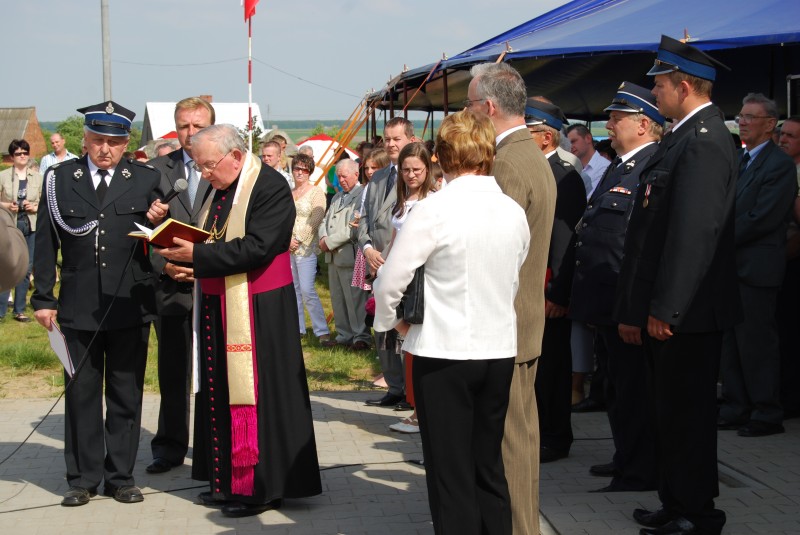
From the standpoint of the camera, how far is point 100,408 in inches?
211

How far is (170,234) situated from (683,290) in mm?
2498

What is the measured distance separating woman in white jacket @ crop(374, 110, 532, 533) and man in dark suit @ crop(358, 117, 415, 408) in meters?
2.92

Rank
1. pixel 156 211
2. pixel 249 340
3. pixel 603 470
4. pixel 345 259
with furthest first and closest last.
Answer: pixel 345 259
pixel 603 470
pixel 156 211
pixel 249 340

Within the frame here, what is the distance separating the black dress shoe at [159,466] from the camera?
5867 millimetres

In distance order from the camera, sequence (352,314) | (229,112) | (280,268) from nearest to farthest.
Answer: (280,268), (352,314), (229,112)

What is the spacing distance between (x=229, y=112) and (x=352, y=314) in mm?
22553

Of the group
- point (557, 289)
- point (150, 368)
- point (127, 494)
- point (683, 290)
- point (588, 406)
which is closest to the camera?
point (683, 290)

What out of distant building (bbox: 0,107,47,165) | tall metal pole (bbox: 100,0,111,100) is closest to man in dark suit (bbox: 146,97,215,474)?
tall metal pole (bbox: 100,0,111,100)

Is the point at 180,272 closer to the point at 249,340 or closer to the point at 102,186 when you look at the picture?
the point at 249,340

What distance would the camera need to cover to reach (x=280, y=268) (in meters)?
5.14

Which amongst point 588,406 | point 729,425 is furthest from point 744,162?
point 588,406

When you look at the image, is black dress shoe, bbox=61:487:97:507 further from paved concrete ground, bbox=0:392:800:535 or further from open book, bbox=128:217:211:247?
open book, bbox=128:217:211:247

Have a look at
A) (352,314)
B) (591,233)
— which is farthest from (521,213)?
(352,314)

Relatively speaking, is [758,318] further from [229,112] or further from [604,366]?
[229,112]
